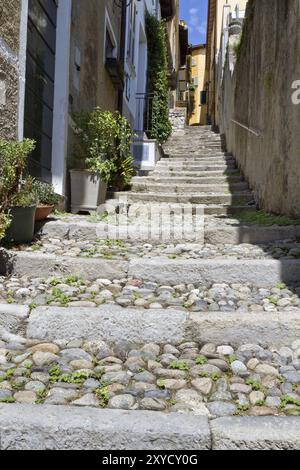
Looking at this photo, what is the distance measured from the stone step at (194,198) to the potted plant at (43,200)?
2.30m

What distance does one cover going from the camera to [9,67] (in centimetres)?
368

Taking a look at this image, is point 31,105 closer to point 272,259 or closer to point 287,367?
point 272,259

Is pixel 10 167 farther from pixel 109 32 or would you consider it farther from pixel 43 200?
pixel 109 32

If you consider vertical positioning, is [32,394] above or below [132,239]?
below

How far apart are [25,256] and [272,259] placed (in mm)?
1753

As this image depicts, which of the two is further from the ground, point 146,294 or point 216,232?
point 216,232

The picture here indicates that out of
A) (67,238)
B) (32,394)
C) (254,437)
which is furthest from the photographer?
(67,238)

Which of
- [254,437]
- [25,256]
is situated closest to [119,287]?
[25,256]

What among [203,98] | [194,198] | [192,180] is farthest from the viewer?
[203,98]

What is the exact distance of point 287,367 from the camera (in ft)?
7.04

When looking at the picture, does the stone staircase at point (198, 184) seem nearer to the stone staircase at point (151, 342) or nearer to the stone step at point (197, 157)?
the stone step at point (197, 157)

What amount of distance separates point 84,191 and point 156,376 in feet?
12.2

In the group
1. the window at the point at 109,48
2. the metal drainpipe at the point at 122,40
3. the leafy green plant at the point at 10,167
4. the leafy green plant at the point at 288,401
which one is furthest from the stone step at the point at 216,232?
the metal drainpipe at the point at 122,40

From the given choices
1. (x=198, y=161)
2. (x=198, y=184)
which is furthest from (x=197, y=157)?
(x=198, y=184)
